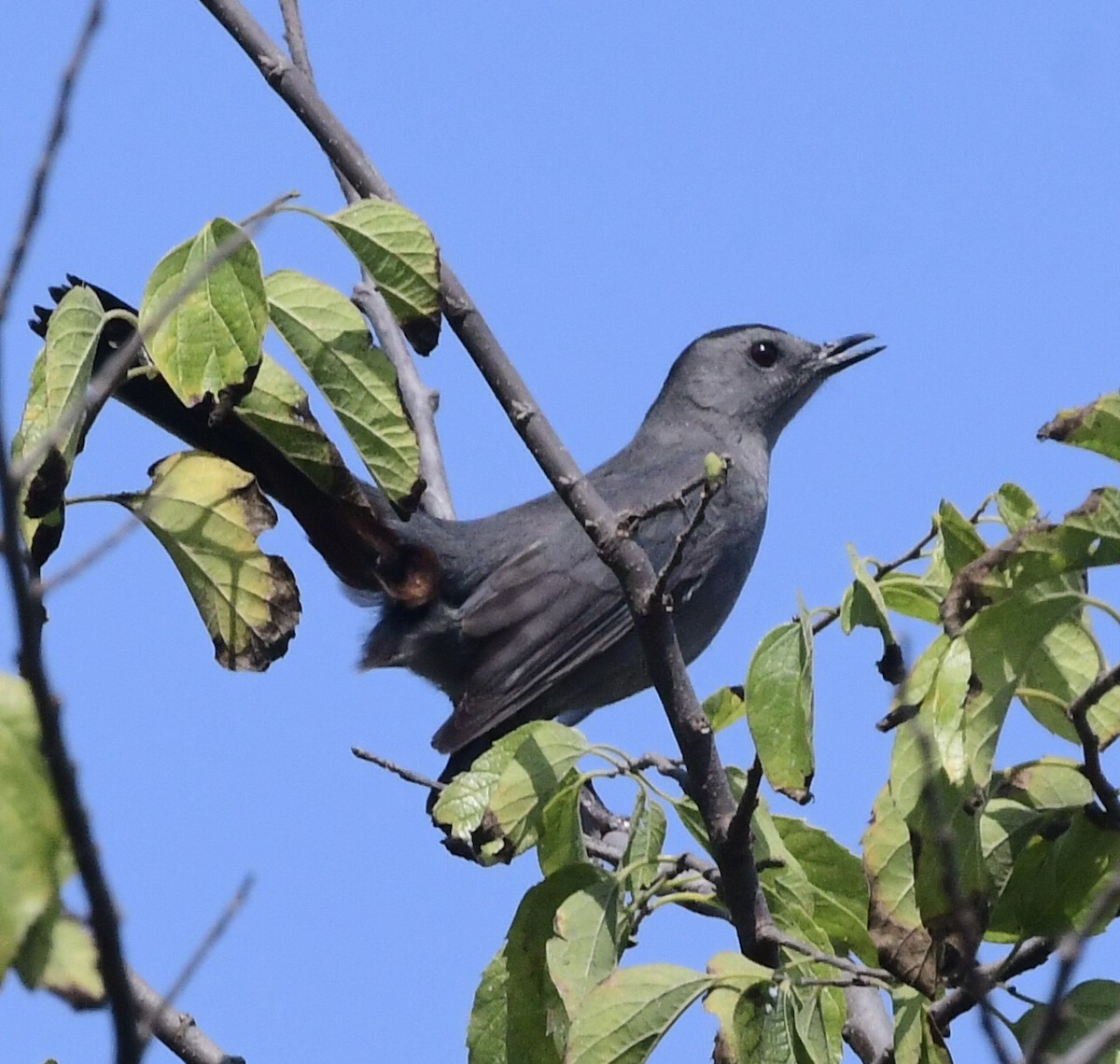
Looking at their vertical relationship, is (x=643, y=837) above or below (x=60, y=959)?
above

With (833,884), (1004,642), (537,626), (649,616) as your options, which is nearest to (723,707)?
(833,884)

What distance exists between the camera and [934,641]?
97.3 inches

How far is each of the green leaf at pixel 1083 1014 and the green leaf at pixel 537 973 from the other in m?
0.68

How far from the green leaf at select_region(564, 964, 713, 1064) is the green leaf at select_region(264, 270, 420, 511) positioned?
0.82 metres

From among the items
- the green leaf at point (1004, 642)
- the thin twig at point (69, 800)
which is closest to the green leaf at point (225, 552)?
the green leaf at point (1004, 642)

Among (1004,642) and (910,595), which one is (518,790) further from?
(1004,642)

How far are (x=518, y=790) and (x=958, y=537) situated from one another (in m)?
0.84

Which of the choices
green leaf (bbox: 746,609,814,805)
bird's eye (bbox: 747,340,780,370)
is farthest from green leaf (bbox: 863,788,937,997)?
bird's eye (bbox: 747,340,780,370)

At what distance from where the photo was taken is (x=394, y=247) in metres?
2.71

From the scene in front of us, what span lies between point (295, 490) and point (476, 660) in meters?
1.62

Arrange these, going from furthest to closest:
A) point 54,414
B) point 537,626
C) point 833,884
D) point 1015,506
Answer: point 537,626 → point 833,884 → point 1015,506 → point 54,414

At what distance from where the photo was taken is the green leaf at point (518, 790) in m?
2.87

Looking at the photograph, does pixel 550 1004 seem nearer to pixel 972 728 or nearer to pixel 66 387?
pixel 972 728

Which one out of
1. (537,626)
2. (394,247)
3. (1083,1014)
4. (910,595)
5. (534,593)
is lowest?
(1083,1014)
